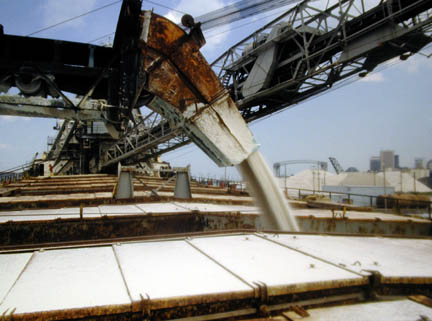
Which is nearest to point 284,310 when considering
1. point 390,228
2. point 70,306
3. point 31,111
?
point 70,306

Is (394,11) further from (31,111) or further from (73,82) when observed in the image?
(31,111)

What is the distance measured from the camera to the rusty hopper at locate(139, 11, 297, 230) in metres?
4.54

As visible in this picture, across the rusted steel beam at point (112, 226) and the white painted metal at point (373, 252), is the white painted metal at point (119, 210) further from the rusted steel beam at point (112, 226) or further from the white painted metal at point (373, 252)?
the white painted metal at point (373, 252)

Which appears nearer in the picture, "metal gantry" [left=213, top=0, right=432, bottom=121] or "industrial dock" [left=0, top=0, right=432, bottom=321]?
"industrial dock" [left=0, top=0, right=432, bottom=321]

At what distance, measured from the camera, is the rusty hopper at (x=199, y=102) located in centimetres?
454

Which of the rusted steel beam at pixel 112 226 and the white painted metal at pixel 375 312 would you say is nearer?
the white painted metal at pixel 375 312

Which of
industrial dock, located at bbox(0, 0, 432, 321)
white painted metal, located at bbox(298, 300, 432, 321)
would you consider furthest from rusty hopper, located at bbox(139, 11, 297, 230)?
white painted metal, located at bbox(298, 300, 432, 321)

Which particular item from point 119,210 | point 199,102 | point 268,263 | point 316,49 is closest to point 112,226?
point 119,210

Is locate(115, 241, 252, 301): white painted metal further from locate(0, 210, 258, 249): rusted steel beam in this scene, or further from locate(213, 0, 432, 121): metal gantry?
locate(213, 0, 432, 121): metal gantry

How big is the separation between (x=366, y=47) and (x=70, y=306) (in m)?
12.6

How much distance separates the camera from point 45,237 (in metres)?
4.37

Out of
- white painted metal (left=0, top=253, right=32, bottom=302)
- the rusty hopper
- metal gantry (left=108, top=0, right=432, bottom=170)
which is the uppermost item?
metal gantry (left=108, top=0, right=432, bottom=170)

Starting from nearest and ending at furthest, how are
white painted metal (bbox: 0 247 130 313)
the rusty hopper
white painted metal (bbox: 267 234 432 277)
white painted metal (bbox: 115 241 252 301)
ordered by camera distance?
white painted metal (bbox: 0 247 130 313) < white painted metal (bbox: 115 241 252 301) < white painted metal (bbox: 267 234 432 277) < the rusty hopper

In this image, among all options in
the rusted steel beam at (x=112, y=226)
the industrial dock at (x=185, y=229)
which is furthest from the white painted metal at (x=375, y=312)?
the rusted steel beam at (x=112, y=226)
